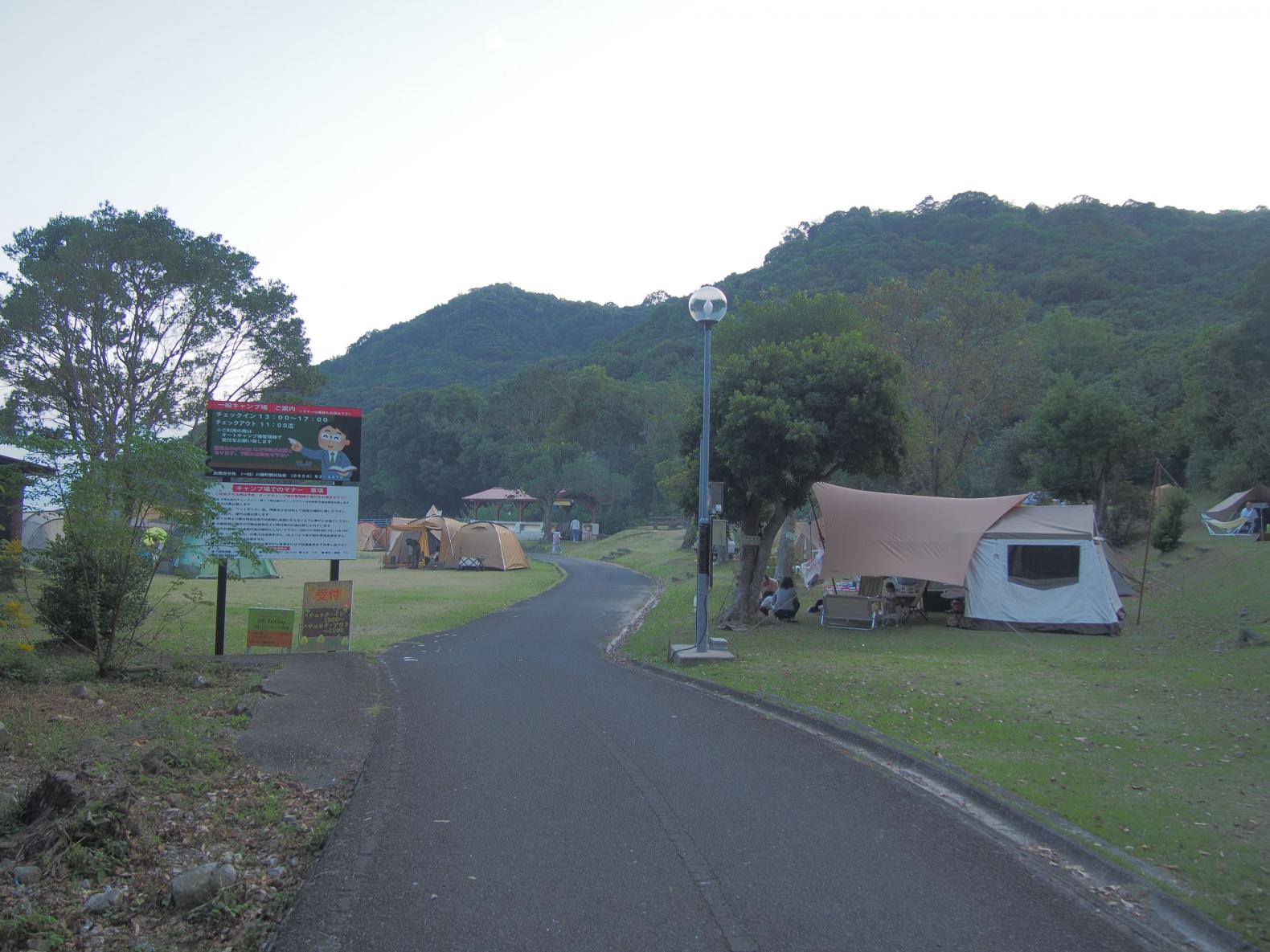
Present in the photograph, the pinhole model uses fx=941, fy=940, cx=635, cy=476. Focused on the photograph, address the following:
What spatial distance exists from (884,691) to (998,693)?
1284 mm

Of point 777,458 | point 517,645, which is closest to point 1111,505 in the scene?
point 777,458

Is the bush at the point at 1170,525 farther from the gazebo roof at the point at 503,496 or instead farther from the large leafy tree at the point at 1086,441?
the gazebo roof at the point at 503,496

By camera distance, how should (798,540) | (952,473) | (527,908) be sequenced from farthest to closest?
1. (798,540)
2. (952,473)
3. (527,908)

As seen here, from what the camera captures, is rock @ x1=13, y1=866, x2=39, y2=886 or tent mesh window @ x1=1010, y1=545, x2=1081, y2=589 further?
tent mesh window @ x1=1010, y1=545, x2=1081, y2=589

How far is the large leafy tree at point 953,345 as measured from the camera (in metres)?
30.2

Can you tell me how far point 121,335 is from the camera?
30234 millimetres

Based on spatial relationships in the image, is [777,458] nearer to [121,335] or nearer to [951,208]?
[121,335]

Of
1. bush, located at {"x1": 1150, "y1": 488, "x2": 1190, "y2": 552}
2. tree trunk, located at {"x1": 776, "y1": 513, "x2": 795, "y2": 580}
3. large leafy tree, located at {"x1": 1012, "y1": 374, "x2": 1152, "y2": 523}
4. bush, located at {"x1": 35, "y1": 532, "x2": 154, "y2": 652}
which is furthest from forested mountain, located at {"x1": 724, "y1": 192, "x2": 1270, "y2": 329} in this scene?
bush, located at {"x1": 35, "y1": 532, "x2": 154, "y2": 652}

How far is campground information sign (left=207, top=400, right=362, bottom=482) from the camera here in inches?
559

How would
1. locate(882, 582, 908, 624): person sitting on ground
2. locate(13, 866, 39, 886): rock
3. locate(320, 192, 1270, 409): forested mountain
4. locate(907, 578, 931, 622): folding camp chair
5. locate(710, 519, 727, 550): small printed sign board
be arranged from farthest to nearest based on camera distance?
1. locate(320, 192, 1270, 409): forested mountain
2. locate(907, 578, 931, 622): folding camp chair
3. locate(882, 582, 908, 624): person sitting on ground
4. locate(710, 519, 727, 550): small printed sign board
5. locate(13, 866, 39, 886): rock

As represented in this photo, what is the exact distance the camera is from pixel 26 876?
4.63m

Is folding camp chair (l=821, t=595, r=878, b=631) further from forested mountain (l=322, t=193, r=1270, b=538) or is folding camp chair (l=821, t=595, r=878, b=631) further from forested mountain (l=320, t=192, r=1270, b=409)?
forested mountain (l=320, t=192, r=1270, b=409)

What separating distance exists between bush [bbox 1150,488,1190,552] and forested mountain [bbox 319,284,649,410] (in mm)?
83684

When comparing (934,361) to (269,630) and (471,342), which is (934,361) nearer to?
(269,630)
